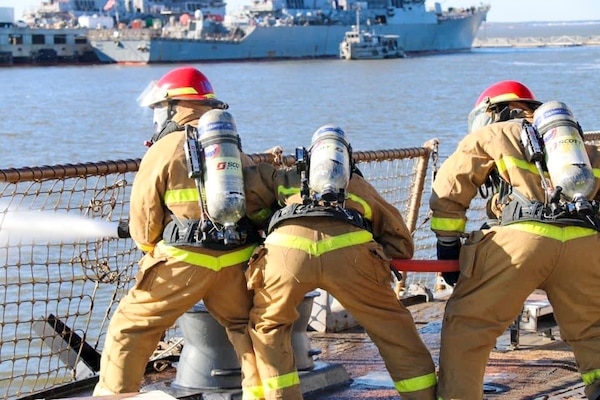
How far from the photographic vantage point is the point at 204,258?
15.3ft

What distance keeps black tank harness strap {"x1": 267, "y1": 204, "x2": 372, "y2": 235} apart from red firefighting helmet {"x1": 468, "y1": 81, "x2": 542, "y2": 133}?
3.30 ft

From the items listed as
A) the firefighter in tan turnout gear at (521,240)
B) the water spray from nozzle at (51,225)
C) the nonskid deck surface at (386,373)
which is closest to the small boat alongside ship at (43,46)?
the water spray from nozzle at (51,225)

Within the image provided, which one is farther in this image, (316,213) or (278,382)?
(278,382)

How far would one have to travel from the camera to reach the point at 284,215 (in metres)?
4.59

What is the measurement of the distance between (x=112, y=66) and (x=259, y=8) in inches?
684

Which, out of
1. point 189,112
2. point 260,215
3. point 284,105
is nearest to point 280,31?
point 284,105

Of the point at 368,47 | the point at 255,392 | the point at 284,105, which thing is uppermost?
the point at 255,392

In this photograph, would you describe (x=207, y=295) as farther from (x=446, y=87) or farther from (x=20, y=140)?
(x=446, y=87)

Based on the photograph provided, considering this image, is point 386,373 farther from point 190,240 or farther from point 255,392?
point 190,240

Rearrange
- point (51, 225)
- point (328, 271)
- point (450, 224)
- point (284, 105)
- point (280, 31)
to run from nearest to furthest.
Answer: point (328, 271) < point (450, 224) < point (51, 225) < point (284, 105) < point (280, 31)

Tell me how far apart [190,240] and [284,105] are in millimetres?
37565

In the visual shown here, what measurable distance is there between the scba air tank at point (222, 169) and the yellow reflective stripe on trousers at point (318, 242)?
21cm

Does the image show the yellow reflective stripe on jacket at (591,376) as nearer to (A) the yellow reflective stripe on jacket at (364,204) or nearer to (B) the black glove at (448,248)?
(B) the black glove at (448,248)

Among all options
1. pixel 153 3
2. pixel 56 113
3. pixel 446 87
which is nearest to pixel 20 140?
pixel 56 113
